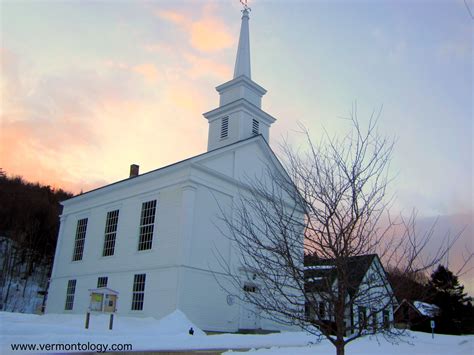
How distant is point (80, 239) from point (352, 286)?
2686 cm

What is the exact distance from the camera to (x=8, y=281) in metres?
51.8

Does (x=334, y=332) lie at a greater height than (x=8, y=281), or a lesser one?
lesser

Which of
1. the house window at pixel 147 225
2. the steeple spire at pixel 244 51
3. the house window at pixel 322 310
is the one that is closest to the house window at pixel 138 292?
the house window at pixel 147 225

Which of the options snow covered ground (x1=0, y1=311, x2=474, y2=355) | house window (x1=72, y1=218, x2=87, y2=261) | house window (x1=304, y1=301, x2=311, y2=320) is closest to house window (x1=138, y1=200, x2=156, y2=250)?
snow covered ground (x1=0, y1=311, x2=474, y2=355)

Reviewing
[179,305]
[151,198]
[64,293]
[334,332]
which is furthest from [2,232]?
[334,332]

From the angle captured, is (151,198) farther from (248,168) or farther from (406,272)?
(406,272)

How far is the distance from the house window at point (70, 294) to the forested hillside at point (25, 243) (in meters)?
22.1

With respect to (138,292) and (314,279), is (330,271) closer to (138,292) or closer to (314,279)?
(314,279)

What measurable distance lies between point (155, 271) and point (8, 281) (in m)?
37.4

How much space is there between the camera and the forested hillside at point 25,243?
167 ft

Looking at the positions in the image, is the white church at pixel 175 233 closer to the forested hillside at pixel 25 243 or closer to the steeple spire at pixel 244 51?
the steeple spire at pixel 244 51

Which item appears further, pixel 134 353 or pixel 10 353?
pixel 134 353

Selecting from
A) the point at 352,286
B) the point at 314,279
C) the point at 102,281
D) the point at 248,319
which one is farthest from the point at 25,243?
the point at 352,286

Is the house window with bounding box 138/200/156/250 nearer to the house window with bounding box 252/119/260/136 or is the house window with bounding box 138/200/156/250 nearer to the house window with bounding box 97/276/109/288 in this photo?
the house window with bounding box 97/276/109/288
